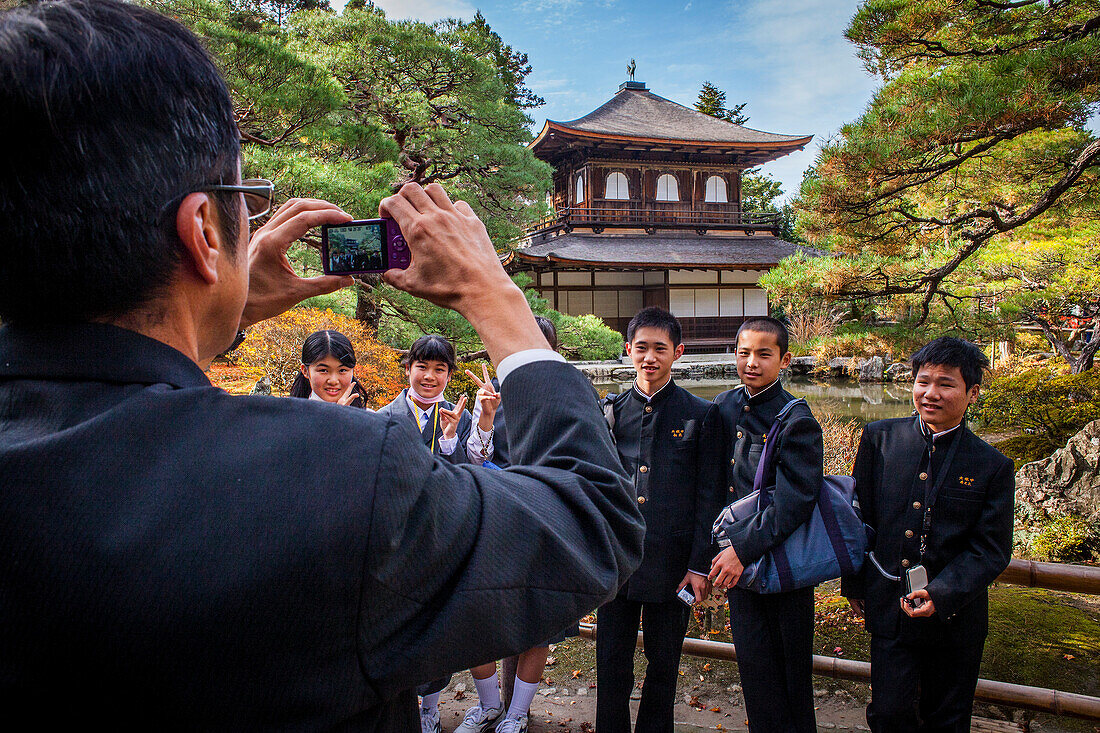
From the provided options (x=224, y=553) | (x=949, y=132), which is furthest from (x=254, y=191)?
(x=949, y=132)

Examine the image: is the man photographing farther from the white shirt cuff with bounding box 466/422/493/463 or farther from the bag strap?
the white shirt cuff with bounding box 466/422/493/463

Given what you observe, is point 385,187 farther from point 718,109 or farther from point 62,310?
point 718,109

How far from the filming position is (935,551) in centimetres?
240

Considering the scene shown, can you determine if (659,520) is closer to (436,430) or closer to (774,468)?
(774,468)

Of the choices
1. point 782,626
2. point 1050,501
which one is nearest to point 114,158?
point 782,626

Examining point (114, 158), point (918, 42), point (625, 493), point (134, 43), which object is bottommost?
point (625, 493)

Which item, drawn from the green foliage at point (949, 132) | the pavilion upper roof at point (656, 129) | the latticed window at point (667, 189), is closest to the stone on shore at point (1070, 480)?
the green foliage at point (949, 132)

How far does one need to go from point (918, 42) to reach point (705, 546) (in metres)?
4.01

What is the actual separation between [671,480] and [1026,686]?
165 cm

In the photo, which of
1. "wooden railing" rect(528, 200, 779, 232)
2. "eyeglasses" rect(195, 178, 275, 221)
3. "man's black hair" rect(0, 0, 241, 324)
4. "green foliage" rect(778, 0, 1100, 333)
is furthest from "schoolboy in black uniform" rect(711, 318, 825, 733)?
"wooden railing" rect(528, 200, 779, 232)

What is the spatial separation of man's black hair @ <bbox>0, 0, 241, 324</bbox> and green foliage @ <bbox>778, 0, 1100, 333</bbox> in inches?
186

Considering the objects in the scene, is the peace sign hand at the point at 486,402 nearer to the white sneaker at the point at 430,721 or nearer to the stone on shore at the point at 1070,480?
the white sneaker at the point at 430,721

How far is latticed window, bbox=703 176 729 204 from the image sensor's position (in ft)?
71.1

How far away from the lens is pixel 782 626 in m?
2.49
